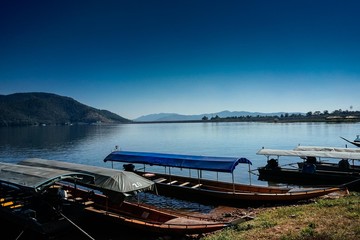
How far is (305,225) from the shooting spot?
45.8 ft

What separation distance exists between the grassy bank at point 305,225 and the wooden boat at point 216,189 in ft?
10.4

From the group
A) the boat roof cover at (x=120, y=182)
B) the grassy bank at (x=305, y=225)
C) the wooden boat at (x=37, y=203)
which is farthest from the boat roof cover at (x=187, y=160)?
the wooden boat at (x=37, y=203)

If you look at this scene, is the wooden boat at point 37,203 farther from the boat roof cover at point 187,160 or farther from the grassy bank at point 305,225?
the boat roof cover at point 187,160

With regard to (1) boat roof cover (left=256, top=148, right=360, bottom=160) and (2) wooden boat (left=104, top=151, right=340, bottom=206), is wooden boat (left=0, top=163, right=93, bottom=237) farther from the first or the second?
(1) boat roof cover (left=256, top=148, right=360, bottom=160)

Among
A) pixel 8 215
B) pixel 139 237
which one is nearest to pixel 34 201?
pixel 8 215

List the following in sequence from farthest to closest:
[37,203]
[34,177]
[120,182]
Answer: [37,203] → [120,182] → [34,177]

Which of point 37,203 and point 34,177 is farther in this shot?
point 37,203

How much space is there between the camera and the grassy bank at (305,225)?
12.3 m

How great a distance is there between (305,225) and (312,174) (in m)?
17.6

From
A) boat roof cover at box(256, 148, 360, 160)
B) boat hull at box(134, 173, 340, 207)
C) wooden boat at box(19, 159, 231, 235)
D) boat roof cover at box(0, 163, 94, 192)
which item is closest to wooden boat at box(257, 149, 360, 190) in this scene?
boat roof cover at box(256, 148, 360, 160)

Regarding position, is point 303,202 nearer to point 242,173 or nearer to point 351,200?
point 351,200

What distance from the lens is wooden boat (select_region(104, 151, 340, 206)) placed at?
2081 cm

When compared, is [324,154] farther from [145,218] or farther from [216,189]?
[145,218]

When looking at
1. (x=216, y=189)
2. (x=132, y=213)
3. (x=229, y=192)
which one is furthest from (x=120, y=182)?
(x=216, y=189)
